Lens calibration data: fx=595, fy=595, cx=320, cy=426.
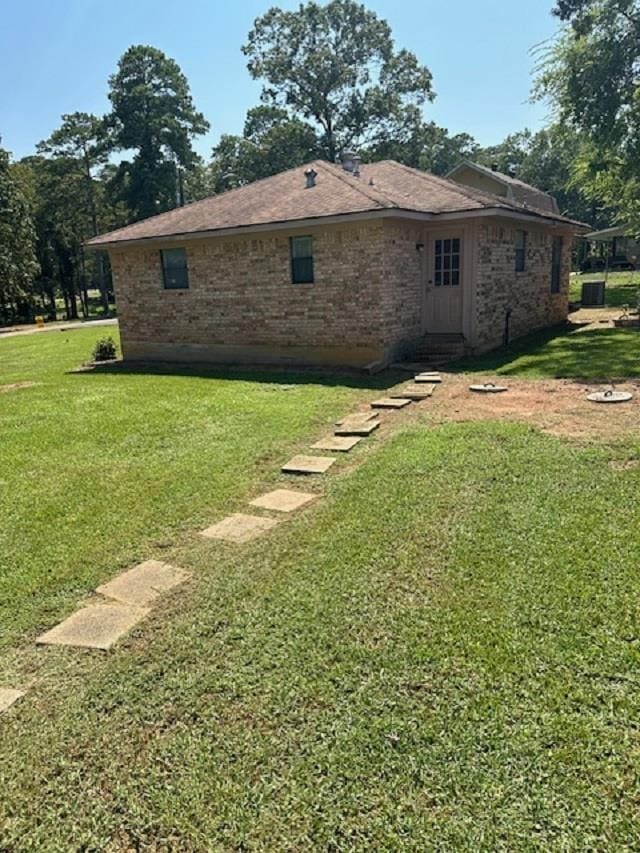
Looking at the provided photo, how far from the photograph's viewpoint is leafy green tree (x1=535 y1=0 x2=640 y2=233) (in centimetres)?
1659

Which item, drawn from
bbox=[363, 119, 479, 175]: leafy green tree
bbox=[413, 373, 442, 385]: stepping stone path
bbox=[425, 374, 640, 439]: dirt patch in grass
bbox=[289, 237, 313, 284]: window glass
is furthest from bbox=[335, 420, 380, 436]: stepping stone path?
bbox=[363, 119, 479, 175]: leafy green tree

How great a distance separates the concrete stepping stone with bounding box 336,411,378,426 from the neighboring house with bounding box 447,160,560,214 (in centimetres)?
2314

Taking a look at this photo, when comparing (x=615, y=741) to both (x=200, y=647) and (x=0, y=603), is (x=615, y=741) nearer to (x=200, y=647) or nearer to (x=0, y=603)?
(x=200, y=647)

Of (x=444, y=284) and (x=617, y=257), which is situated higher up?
(x=617, y=257)

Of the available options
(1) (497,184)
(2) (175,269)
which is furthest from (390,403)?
(1) (497,184)

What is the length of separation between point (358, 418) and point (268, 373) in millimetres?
4422

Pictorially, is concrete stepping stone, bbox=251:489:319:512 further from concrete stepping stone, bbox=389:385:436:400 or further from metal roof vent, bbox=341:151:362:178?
metal roof vent, bbox=341:151:362:178

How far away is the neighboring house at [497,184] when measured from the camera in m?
27.6

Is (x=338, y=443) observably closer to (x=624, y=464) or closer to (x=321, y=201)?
(x=624, y=464)

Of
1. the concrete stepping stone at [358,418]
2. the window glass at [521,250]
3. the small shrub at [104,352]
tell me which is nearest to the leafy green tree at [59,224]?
the small shrub at [104,352]

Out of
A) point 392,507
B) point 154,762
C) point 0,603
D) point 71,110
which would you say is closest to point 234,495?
point 392,507

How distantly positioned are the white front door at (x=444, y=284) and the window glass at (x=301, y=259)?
2509 millimetres

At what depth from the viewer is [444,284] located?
12.2m

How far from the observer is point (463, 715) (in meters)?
2.41
